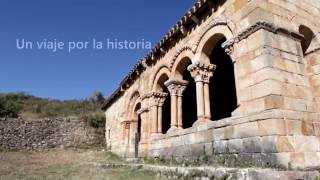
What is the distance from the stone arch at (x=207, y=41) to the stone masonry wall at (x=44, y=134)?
507 inches

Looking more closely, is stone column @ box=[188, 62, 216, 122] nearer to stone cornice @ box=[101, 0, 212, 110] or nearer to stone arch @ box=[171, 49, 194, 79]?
stone arch @ box=[171, 49, 194, 79]

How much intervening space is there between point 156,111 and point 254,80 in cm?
527

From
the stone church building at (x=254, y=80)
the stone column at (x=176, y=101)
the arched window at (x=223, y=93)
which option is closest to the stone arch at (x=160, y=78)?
the stone church building at (x=254, y=80)

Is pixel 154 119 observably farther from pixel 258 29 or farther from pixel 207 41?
pixel 258 29

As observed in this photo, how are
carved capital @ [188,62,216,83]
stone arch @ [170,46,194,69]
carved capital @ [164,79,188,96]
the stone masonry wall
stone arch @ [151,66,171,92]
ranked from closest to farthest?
1. carved capital @ [188,62,216,83]
2. stone arch @ [170,46,194,69]
3. carved capital @ [164,79,188,96]
4. stone arch @ [151,66,171,92]
5. the stone masonry wall

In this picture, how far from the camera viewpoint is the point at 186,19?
26.8ft

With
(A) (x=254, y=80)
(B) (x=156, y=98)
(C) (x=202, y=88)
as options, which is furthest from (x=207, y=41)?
(B) (x=156, y=98)

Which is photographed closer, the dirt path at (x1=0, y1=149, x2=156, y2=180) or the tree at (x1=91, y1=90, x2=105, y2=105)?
the dirt path at (x1=0, y1=149, x2=156, y2=180)

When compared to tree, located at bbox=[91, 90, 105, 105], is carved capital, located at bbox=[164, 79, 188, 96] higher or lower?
lower

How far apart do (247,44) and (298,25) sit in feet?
4.67

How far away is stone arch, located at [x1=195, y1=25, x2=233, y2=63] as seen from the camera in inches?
271

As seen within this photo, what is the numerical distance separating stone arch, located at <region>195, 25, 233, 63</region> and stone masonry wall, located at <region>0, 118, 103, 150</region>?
12.9 metres

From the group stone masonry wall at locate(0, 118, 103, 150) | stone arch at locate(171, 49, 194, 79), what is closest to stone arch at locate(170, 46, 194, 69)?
stone arch at locate(171, 49, 194, 79)

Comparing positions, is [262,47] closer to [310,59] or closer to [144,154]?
[310,59]
